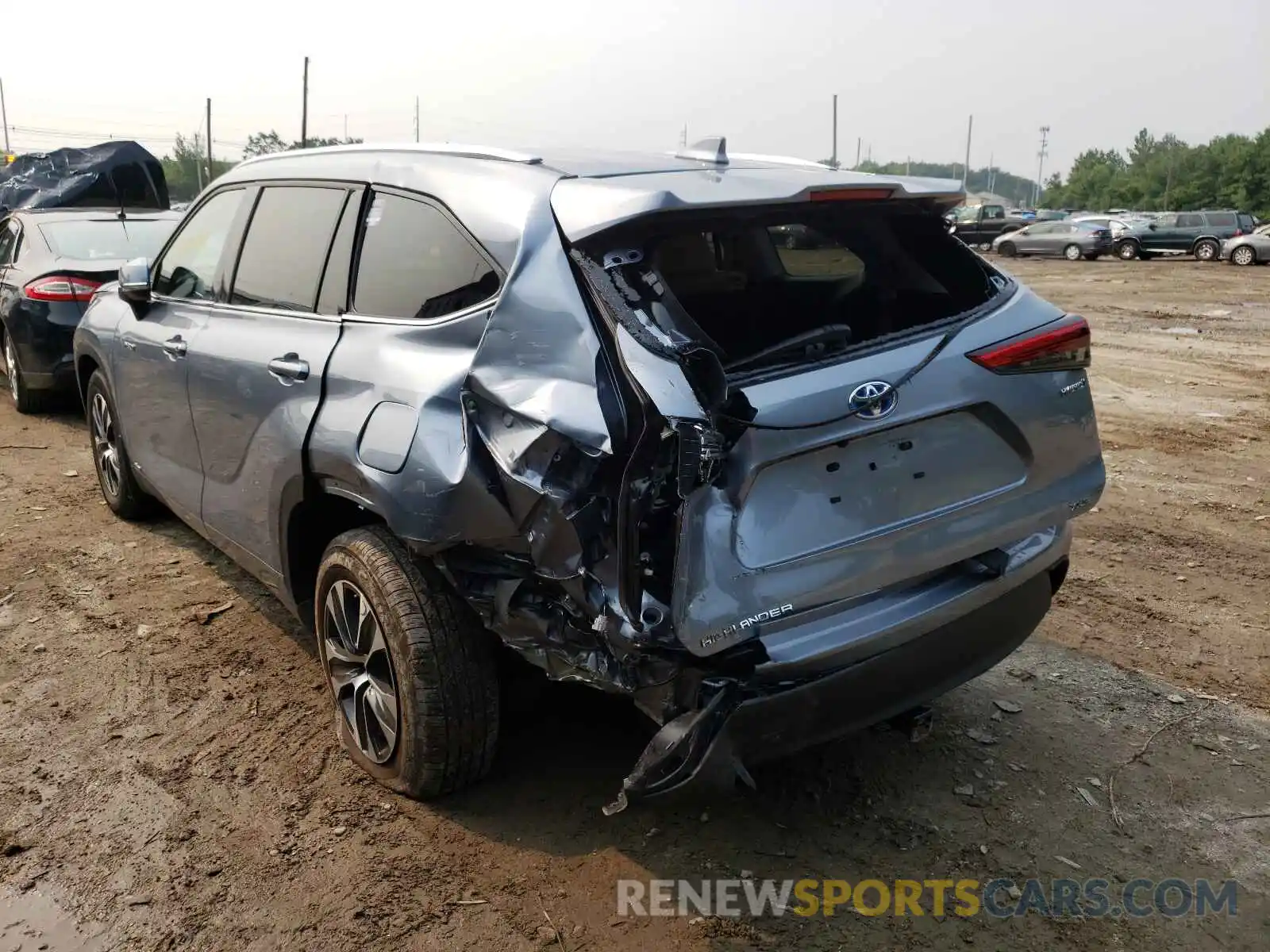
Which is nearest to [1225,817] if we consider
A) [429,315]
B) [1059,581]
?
[1059,581]

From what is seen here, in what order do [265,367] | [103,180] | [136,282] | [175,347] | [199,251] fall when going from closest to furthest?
[265,367], [175,347], [199,251], [136,282], [103,180]

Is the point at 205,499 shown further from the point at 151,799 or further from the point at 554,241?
the point at 554,241

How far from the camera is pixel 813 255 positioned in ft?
10.4

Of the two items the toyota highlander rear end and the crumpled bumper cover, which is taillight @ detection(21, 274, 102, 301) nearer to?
the toyota highlander rear end

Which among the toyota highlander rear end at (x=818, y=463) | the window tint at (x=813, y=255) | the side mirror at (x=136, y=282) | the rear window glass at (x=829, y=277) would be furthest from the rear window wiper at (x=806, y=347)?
the side mirror at (x=136, y=282)

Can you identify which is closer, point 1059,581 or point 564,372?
point 564,372

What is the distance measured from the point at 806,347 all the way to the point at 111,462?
4318 mm

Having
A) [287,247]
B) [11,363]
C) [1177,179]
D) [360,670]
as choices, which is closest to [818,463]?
[360,670]

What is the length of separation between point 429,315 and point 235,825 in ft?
5.29

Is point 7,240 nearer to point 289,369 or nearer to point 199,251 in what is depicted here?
point 199,251

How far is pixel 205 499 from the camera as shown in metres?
3.96

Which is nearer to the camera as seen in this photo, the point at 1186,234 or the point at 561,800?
the point at 561,800

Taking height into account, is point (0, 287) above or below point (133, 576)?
above

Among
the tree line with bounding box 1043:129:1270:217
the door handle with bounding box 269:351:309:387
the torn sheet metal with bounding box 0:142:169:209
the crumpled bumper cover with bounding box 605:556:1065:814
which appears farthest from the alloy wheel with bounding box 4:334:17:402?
the tree line with bounding box 1043:129:1270:217
